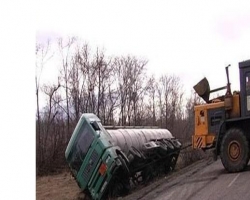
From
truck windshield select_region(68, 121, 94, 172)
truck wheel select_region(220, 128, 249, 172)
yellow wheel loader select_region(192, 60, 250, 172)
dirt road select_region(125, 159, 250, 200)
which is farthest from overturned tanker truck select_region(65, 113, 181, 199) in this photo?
truck wheel select_region(220, 128, 249, 172)

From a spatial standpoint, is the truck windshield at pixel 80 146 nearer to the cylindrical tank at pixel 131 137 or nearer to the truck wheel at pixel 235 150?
the cylindrical tank at pixel 131 137

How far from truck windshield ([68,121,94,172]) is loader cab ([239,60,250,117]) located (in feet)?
15.7

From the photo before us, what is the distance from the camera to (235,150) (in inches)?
511

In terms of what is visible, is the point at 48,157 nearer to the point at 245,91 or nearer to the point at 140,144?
the point at 140,144

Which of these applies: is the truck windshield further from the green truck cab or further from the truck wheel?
the truck wheel

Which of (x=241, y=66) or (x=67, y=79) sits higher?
(x=67, y=79)

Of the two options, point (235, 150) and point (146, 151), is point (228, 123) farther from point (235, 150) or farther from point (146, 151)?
point (146, 151)

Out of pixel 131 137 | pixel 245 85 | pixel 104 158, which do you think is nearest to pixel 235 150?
pixel 245 85

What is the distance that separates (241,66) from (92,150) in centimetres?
526

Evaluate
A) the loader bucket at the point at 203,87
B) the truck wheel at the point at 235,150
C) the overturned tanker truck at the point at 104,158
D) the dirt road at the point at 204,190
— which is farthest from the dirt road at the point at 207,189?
the loader bucket at the point at 203,87

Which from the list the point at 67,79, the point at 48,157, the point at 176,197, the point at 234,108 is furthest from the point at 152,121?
the point at 176,197

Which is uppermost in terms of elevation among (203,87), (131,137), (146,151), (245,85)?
(203,87)

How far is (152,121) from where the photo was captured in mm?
47438

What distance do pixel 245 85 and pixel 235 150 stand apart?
6.66 feet
